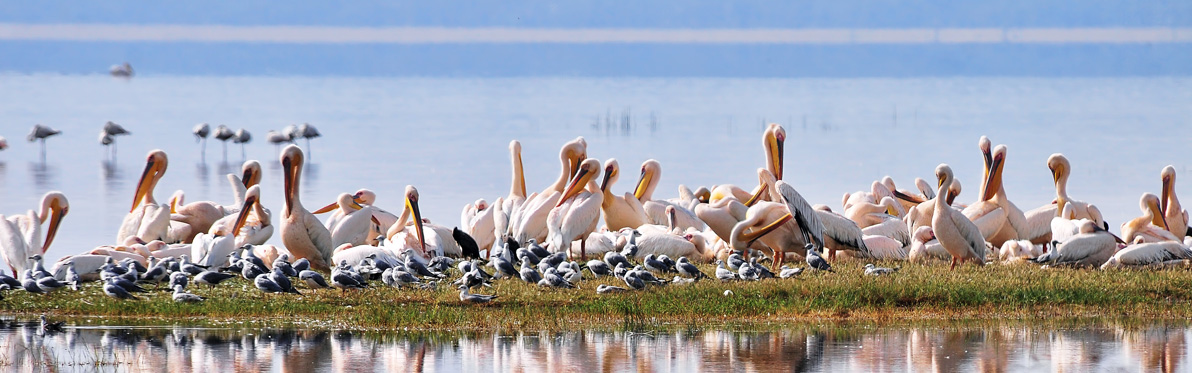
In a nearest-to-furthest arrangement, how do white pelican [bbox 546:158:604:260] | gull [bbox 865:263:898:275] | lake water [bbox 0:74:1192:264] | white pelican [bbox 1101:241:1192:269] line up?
gull [bbox 865:263:898:275], white pelican [bbox 1101:241:1192:269], white pelican [bbox 546:158:604:260], lake water [bbox 0:74:1192:264]

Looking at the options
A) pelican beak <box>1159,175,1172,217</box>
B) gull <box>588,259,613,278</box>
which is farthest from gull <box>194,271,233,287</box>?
pelican beak <box>1159,175,1172,217</box>

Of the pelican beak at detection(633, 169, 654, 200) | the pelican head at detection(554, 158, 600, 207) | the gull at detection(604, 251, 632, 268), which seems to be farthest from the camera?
the pelican beak at detection(633, 169, 654, 200)

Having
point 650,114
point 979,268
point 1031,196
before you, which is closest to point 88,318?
point 979,268

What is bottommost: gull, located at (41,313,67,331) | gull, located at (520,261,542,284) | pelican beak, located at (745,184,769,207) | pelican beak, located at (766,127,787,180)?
gull, located at (41,313,67,331)

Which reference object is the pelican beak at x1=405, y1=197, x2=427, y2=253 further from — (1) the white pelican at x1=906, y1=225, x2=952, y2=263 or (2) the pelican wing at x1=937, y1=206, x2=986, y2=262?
(2) the pelican wing at x1=937, y1=206, x2=986, y2=262

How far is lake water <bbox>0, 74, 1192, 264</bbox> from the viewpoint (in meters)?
16.7

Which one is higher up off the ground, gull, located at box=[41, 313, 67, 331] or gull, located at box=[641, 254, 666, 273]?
gull, located at box=[641, 254, 666, 273]

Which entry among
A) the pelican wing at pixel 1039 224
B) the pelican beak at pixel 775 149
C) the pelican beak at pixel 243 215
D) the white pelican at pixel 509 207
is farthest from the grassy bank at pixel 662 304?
the pelican beak at pixel 775 149

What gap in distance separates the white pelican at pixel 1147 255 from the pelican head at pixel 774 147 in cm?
409

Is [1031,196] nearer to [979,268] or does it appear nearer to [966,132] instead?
[979,268]

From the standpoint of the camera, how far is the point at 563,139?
24891 millimetres

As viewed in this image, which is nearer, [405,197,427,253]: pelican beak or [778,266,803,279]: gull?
[778,266,803,279]: gull

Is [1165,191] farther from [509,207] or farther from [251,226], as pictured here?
[251,226]

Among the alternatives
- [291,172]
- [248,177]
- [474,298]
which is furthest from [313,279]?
[248,177]
